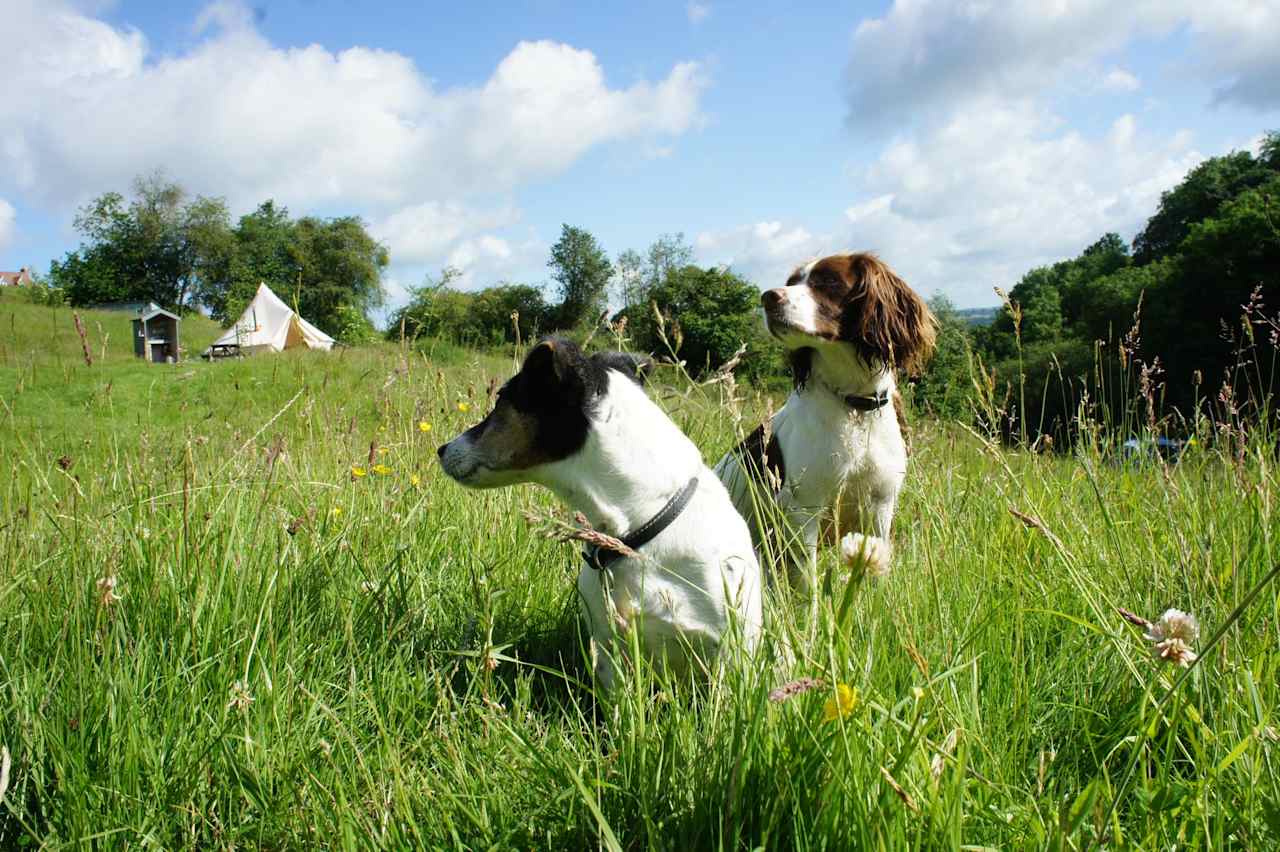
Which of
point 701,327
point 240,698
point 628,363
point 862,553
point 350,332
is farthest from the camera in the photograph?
point 701,327

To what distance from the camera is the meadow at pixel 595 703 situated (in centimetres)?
121

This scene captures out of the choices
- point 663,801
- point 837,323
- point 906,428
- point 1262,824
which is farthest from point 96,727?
point 906,428

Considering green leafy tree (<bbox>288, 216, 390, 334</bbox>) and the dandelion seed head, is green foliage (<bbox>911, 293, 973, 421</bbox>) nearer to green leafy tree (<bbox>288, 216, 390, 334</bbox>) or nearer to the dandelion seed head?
the dandelion seed head

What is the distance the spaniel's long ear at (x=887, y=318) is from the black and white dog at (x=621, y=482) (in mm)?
1412

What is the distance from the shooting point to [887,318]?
3693 millimetres

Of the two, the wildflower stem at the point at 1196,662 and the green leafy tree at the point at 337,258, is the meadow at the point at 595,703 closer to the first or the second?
the wildflower stem at the point at 1196,662

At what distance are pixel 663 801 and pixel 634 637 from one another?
32cm

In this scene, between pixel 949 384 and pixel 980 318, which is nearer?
pixel 949 384

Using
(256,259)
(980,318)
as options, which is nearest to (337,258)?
(256,259)

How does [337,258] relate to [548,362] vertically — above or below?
above

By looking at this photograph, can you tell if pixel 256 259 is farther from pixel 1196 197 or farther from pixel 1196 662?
pixel 1196 662

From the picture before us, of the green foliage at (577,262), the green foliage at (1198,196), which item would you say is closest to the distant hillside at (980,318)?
the green foliage at (1198,196)

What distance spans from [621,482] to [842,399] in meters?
1.57

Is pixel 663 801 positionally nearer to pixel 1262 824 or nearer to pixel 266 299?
pixel 1262 824
